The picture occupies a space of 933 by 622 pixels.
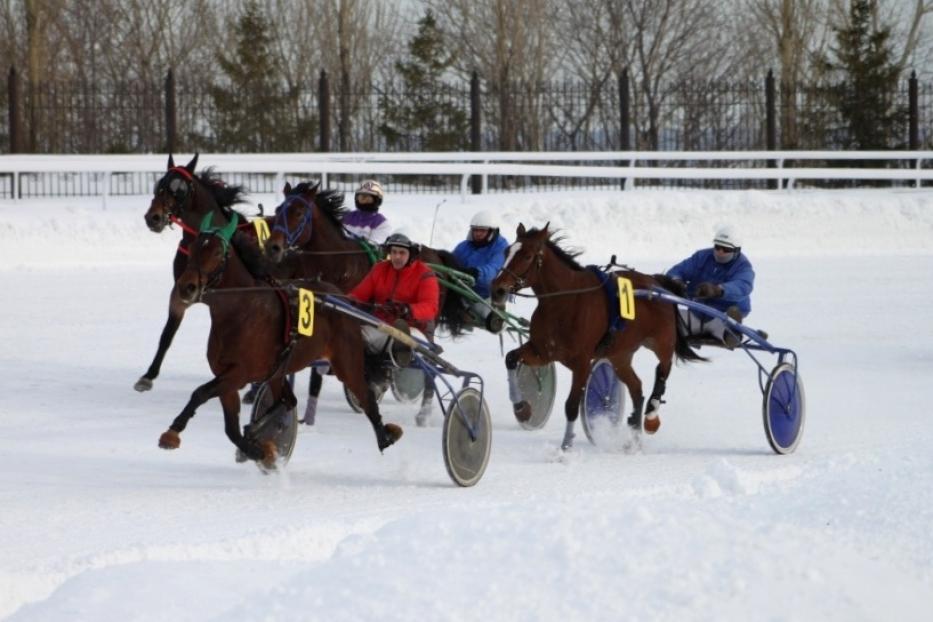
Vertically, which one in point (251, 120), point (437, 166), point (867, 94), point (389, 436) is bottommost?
point (389, 436)

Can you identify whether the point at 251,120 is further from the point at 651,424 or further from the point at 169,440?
the point at 169,440

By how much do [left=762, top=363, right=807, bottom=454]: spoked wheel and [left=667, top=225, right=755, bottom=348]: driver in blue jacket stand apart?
47cm

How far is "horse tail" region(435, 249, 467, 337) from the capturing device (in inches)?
490

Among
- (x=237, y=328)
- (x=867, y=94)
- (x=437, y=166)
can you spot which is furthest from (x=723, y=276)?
(x=867, y=94)

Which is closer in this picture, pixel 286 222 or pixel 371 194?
pixel 286 222

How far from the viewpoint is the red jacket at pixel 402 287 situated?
10.5 meters

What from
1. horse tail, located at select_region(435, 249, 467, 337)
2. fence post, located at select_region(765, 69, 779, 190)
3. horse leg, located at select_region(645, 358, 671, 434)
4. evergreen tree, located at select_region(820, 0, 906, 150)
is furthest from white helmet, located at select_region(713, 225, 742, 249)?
evergreen tree, located at select_region(820, 0, 906, 150)

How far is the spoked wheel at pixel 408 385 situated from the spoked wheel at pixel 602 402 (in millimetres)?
1964

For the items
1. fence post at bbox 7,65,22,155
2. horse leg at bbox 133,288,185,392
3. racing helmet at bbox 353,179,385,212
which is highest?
fence post at bbox 7,65,22,155

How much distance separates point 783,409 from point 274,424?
340cm

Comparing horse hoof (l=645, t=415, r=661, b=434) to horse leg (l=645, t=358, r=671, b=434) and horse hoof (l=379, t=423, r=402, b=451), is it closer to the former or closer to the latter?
horse leg (l=645, t=358, r=671, b=434)

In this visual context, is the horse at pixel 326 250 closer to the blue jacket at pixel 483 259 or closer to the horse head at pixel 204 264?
the blue jacket at pixel 483 259

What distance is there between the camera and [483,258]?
12.7 metres

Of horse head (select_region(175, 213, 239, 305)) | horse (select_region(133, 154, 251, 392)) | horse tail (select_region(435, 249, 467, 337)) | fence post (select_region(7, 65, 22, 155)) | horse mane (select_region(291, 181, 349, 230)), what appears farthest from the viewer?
fence post (select_region(7, 65, 22, 155))
